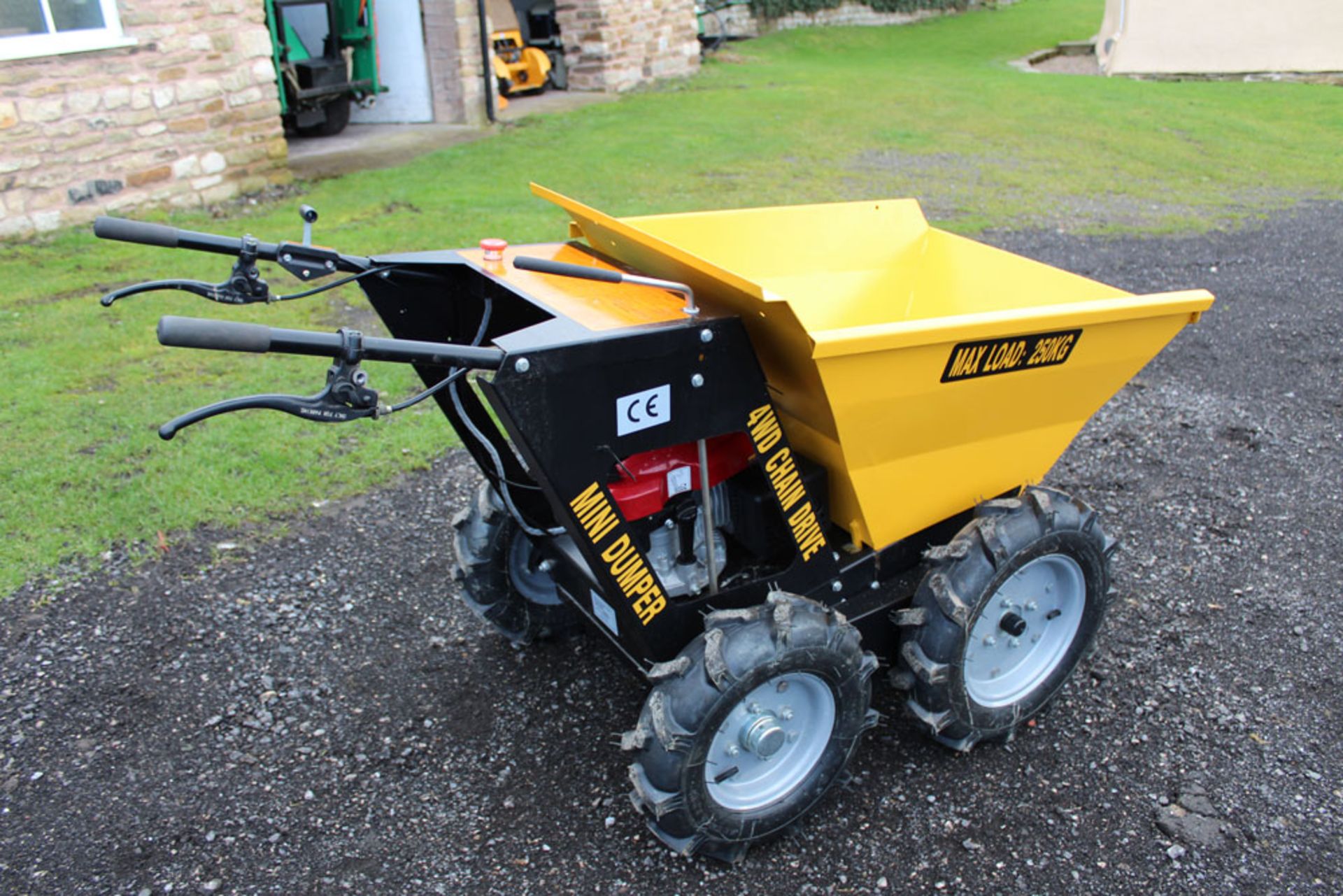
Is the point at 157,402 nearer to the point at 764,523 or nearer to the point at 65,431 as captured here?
the point at 65,431

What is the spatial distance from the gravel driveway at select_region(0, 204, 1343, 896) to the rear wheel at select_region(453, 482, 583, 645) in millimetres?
135

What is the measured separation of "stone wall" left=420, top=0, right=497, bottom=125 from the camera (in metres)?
11.2

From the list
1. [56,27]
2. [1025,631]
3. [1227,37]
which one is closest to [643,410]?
[1025,631]

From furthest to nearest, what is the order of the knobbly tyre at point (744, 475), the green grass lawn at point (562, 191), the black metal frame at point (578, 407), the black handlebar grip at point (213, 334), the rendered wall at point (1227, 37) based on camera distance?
the rendered wall at point (1227, 37) < the green grass lawn at point (562, 191) < the knobbly tyre at point (744, 475) < the black metal frame at point (578, 407) < the black handlebar grip at point (213, 334)

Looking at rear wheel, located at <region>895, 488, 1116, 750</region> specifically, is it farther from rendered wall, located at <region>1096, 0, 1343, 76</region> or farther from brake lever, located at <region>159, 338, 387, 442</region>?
rendered wall, located at <region>1096, 0, 1343, 76</region>

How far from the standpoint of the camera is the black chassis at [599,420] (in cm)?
225

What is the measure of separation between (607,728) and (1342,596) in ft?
9.13

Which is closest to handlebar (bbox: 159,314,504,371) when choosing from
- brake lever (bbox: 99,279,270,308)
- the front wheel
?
brake lever (bbox: 99,279,270,308)

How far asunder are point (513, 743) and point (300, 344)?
1.65 meters

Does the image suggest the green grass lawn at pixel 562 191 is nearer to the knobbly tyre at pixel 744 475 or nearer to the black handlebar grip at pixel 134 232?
the knobbly tyre at pixel 744 475

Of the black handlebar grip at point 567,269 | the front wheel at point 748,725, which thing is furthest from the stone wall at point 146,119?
the front wheel at point 748,725

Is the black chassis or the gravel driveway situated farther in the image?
the gravel driveway

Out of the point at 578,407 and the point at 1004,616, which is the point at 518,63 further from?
the point at 578,407

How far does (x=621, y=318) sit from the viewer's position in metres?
2.46
